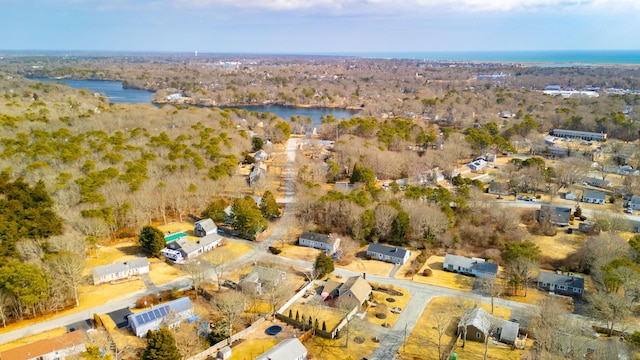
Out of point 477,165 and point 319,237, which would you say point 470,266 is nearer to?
point 319,237

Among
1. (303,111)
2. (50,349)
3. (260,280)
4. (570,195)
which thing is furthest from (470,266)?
(303,111)

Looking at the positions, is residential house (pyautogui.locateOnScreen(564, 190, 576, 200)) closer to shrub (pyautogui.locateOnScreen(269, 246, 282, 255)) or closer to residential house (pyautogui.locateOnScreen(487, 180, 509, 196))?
residential house (pyautogui.locateOnScreen(487, 180, 509, 196))

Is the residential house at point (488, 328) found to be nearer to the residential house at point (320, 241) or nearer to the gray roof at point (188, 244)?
the residential house at point (320, 241)

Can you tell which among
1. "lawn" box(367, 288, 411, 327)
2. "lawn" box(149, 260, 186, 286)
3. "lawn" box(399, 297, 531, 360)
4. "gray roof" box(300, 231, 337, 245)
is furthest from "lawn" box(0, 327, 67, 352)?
"lawn" box(399, 297, 531, 360)

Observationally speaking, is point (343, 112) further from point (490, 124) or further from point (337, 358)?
point (337, 358)

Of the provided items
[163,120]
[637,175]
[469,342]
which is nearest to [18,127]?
[163,120]

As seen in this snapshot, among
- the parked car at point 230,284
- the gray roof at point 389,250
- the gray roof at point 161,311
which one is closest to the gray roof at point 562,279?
the gray roof at point 389,250
